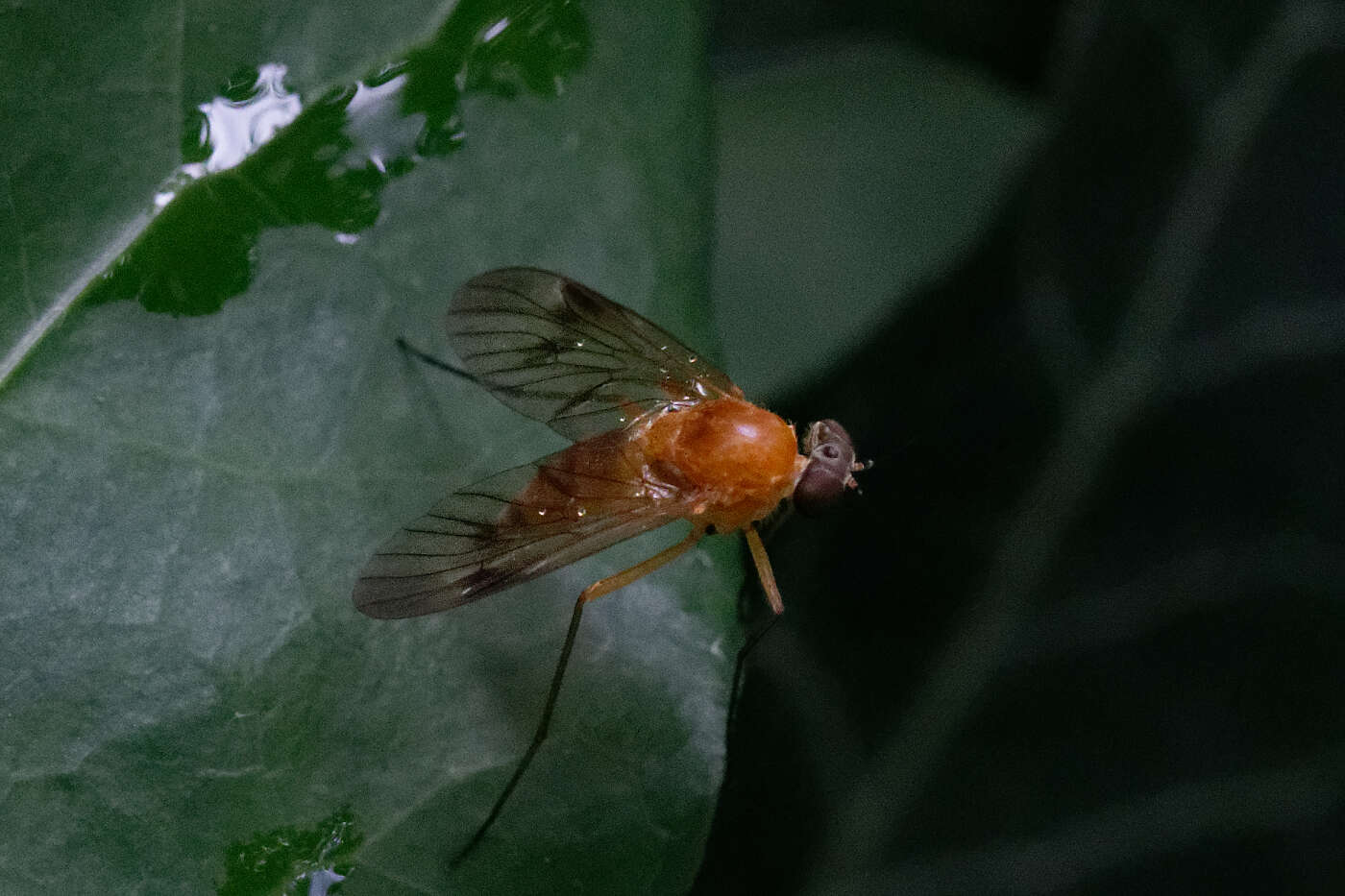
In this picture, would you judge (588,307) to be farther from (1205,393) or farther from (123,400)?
(1205,393)

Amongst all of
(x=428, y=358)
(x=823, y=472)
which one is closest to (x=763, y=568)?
(x=823, y=472)

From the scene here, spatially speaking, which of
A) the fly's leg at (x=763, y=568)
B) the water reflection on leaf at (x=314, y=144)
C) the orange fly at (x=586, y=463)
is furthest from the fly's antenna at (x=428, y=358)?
the fly's leg at (x=763, y=568)

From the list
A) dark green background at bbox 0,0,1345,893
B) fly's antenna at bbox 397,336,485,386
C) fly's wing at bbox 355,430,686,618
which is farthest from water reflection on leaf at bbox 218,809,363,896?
fly's antenna at bbox 397,336,485,386

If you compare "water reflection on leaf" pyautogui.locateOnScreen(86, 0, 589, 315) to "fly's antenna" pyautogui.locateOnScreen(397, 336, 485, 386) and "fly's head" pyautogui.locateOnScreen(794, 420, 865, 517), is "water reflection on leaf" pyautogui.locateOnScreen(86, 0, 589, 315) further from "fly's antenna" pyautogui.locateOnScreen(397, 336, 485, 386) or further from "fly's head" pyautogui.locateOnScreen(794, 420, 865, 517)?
"fly's head" pyautogui.locateOnScreen(794, 420, 865, 517)

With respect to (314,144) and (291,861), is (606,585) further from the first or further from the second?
(314,144)

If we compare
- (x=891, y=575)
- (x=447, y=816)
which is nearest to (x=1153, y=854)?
(x=891, y=575)

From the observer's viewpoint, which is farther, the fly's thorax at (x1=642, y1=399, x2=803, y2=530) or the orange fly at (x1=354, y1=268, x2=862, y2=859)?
the fly's thorax at (x1=642, y1=399, x2=803, y2=530)

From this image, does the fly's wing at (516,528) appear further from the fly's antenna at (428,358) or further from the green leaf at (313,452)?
the fly's antenna at (428,358)

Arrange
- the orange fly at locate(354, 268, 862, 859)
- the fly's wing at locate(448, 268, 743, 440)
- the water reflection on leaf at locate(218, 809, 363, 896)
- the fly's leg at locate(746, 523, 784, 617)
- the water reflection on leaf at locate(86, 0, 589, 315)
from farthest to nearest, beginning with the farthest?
the fly's leg at locate(746, 523, 784, 617) → the fly's wing at locate(448, 268, 743, 440) → the orange fly at locate(354, 268, 862, 859) → the water reflection on leaf at locate(86, 0, 589, 315) → the water reflection on leaf at locate(218, 809, 363, 896)
